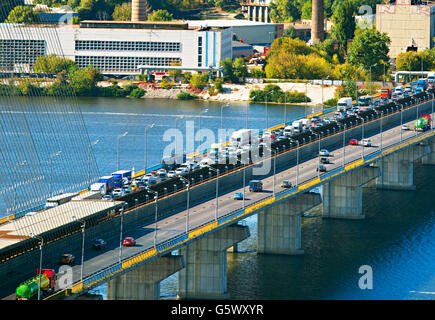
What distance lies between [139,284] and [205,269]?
8354 millimetres

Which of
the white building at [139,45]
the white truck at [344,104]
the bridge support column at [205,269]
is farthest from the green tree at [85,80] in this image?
the bridge support column at [205,269]

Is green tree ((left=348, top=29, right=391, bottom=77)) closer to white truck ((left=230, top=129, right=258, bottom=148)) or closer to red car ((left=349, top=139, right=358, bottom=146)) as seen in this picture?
red car ((left=349, top=139, right=358, bottom=146))

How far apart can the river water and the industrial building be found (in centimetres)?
7242

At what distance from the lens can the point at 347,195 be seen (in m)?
97.6

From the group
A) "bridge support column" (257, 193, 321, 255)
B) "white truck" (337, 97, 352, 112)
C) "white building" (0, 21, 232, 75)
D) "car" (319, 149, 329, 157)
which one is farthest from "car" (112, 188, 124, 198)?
"white building" (0, 21, 232, 75)

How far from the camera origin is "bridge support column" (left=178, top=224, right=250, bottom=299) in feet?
235

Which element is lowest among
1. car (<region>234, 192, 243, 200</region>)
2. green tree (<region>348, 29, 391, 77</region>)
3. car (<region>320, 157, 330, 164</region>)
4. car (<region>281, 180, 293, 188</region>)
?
car (<region>234, 192, 243, 200</region>)

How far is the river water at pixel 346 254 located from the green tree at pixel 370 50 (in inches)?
2386

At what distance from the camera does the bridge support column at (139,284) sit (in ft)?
211

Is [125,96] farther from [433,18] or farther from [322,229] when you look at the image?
[322,229]

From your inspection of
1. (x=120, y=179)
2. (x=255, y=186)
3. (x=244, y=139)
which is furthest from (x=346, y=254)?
(x=244, y=139)

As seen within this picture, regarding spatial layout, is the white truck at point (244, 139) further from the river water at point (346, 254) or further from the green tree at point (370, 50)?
the green tree at point (370, 50)

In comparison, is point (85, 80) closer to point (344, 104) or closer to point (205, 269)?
point (344, 104)
